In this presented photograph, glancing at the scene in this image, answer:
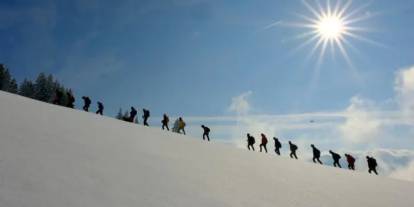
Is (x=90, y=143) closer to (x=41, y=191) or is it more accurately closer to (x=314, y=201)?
(x=41, y=191)

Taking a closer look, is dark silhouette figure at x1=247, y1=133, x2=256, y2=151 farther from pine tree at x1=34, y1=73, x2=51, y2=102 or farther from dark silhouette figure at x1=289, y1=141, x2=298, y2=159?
pine tree at x1=34, y1=73, x2=51, y2=102

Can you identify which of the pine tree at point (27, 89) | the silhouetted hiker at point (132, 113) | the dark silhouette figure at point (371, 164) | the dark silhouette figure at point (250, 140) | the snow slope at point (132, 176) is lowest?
the snow slope at point (132, 176)

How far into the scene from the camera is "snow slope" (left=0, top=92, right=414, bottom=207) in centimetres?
718

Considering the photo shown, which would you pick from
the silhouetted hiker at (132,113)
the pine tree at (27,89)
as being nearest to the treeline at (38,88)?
the pine tree at (27,89)

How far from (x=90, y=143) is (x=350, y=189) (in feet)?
29.0

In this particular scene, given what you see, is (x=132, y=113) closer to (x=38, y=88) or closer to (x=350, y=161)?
(x=350, y=161)

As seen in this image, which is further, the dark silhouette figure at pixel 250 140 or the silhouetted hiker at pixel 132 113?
the silhouetted hiker at pixel 132 113

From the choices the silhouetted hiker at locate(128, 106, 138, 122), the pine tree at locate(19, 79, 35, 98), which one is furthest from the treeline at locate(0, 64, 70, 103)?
the silhouetted hiker at locate(128, 106, 138, 122)

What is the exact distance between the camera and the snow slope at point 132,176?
7180 mm

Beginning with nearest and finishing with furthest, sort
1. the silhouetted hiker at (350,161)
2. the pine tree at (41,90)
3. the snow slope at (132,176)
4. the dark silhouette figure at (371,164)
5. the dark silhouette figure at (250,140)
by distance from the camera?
the snow slope at (132,176) < the dark silhouette figure at (371,164) < the silhouetted hiker at (350,161) < the dark silhouette figure at (250,140) < the pine tree at (41,90)

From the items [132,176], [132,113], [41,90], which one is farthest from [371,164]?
[41,90]

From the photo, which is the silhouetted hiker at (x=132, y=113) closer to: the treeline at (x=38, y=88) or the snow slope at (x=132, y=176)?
the snow slope at (x=132, y=176)

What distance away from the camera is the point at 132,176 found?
919 centimetres

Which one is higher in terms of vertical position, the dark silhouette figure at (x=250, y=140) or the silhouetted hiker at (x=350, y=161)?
the dark silhouette figure at (x=250, y=140)
